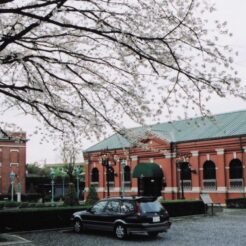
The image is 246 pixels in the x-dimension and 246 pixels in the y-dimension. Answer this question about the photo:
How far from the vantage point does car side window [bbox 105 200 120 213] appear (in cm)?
1595

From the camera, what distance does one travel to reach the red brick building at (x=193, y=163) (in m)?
35.8

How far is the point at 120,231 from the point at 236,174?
22.6 m

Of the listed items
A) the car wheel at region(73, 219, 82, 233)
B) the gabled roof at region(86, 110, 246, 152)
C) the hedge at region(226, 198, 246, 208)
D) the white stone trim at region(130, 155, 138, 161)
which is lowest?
the hedge at region(226, 198, 246, 208)

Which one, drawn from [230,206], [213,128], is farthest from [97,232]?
[213,128]

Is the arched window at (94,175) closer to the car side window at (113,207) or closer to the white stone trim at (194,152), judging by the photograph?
the white stone trim at (194,152)

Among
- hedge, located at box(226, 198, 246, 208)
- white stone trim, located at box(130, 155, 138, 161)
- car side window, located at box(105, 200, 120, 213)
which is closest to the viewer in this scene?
car side window, located at box(105, 200, 120, 213)

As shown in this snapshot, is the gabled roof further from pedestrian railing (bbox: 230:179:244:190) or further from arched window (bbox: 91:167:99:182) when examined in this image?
arched window (bbox: 91:167:99:182)

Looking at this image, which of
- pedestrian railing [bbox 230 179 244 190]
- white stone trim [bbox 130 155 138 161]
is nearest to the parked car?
pedestrian railing [bbox 230 179 244 190]

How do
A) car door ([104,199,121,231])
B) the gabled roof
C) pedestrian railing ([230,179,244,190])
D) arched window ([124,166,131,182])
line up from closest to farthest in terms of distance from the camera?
car door ([104,199,121,231]) < pedestrian railing ([230,179,244,190]) < the gabled roof < arched window ([124,166,131,182])

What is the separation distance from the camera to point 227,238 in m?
15.6

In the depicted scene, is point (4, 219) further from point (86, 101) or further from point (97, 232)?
point (86, 101)

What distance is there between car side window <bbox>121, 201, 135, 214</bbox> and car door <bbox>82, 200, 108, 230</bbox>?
3.32 feet

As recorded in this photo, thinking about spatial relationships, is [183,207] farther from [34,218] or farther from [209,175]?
[209,175]

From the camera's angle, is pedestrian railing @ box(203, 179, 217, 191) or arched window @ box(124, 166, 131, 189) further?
arched window @ box(124, 166, 131, 189)
